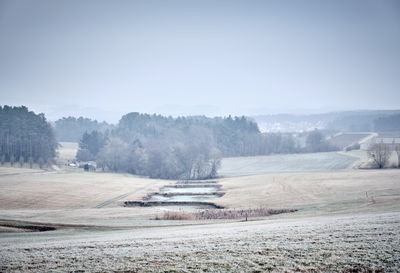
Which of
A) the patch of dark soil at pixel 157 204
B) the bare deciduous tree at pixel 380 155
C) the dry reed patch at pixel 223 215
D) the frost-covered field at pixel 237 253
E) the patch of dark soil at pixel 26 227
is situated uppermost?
the bare deciduous tree at pixel 380 155

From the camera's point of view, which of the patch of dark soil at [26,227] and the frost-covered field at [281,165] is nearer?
the patch of dark soil at [26,227]

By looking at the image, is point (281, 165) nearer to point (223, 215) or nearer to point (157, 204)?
point (157, 204)

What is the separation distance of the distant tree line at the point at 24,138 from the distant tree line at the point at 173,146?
18.1 metres

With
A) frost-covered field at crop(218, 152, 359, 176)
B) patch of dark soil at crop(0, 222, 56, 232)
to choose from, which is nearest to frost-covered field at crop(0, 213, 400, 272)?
patch of dark soil at crop(0, 222, 56, 232)

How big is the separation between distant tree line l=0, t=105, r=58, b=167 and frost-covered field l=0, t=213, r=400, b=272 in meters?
100.0

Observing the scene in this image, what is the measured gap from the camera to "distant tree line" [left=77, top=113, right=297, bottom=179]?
111 m

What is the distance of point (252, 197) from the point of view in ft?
206

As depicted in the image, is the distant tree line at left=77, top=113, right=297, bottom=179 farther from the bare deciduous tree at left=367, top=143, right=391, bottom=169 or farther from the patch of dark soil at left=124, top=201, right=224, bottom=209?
the bare deciduous tree at left=367, top=143, right=391, bottom=169

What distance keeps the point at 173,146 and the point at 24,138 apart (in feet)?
163

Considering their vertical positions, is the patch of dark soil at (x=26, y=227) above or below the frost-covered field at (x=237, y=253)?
below

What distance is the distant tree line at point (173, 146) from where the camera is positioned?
111 meters

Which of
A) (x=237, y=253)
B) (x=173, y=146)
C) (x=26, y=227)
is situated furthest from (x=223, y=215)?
(x=173, y=146)

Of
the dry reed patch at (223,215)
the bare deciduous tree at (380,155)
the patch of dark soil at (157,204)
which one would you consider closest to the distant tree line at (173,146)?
the patch of dark soil at (157,204)

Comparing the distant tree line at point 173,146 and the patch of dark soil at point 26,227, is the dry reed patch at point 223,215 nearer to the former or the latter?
the patch of dark soil at point 26,227
